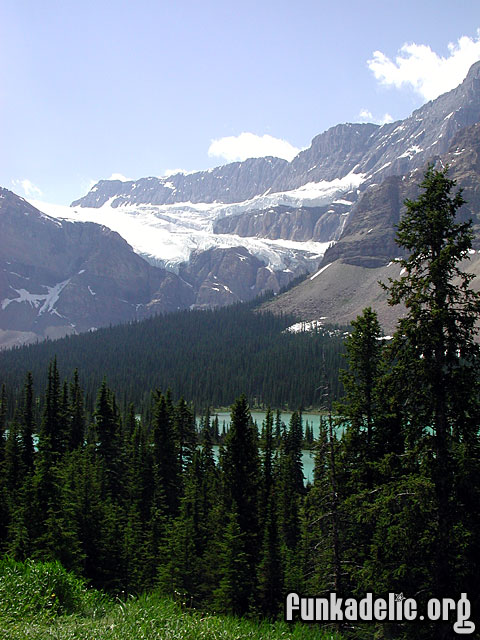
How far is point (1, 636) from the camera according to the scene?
8.38 meters

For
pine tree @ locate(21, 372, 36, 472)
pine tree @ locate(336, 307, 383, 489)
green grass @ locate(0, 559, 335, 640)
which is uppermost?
pine tree @ locate(336, 307, 383, 489)

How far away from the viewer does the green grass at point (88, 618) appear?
8.77 m

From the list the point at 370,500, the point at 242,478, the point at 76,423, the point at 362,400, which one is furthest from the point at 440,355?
the point at 76,423

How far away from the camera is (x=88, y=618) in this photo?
32.9 ft

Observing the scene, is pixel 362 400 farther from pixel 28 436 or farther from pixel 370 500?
pixel 28 436

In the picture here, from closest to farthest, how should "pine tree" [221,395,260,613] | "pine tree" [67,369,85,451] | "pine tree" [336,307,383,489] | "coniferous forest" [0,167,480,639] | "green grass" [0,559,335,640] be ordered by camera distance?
"green grass" [0,559,335,640] < "coniferous forest" [0,167,480,639] < "pine tree" [336,307,383,489] < "pine tree" [221,395,260,613] < "pine tree" [67,369,85,451]

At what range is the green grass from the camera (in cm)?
877

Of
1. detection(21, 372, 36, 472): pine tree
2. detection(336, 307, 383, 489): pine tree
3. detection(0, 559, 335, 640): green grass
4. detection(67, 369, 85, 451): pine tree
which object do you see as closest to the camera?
detection(0, 559, 335, 640): green grass

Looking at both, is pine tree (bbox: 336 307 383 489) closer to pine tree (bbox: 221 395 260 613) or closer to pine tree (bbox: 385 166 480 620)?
pine tree (bbox: 385 166 480 620)

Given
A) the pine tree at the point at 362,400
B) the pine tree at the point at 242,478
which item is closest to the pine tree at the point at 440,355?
the pine tree at the point at 362,400

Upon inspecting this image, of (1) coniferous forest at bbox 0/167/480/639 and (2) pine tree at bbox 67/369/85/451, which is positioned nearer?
(1) coniferous forest at bbox 0/167/480/639

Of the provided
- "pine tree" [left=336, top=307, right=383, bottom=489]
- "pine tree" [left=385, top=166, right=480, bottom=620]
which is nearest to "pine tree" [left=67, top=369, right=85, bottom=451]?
"pine tree" [left=336, top=307, right=383, bottom=489]

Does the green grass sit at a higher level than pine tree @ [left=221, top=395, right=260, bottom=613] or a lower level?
higher

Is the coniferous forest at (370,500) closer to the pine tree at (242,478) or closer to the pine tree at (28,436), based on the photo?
the pine tree at (242,478)
